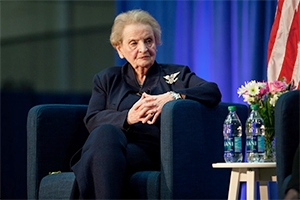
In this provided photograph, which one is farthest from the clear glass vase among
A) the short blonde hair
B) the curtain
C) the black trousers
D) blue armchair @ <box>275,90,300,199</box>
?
the curtain

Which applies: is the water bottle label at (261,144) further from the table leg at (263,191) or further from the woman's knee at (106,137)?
the woman's knee at (106,137)

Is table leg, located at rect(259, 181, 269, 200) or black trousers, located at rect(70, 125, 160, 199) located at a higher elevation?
black trousers, located at rect(70, 125, 160, 199)

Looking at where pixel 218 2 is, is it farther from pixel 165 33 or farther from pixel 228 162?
pixel 228 162

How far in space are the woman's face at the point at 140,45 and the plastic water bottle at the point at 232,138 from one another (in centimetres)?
52

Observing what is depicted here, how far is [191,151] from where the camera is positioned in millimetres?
2621

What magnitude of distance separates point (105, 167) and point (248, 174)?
1.86ft

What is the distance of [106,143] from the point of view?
8.39 feet

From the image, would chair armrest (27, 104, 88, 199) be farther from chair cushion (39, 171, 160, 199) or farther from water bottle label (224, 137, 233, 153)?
water bottle label (224, 137, 233, 153)

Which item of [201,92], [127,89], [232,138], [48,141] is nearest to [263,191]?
[232,138]

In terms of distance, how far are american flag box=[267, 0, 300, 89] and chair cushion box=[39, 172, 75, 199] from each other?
4.14ft

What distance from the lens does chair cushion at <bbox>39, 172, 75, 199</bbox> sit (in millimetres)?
2725

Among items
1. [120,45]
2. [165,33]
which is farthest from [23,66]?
[120,45]

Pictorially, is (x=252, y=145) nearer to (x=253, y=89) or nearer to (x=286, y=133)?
(x=253, y=89)

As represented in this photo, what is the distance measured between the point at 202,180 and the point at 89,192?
1.60 feet
